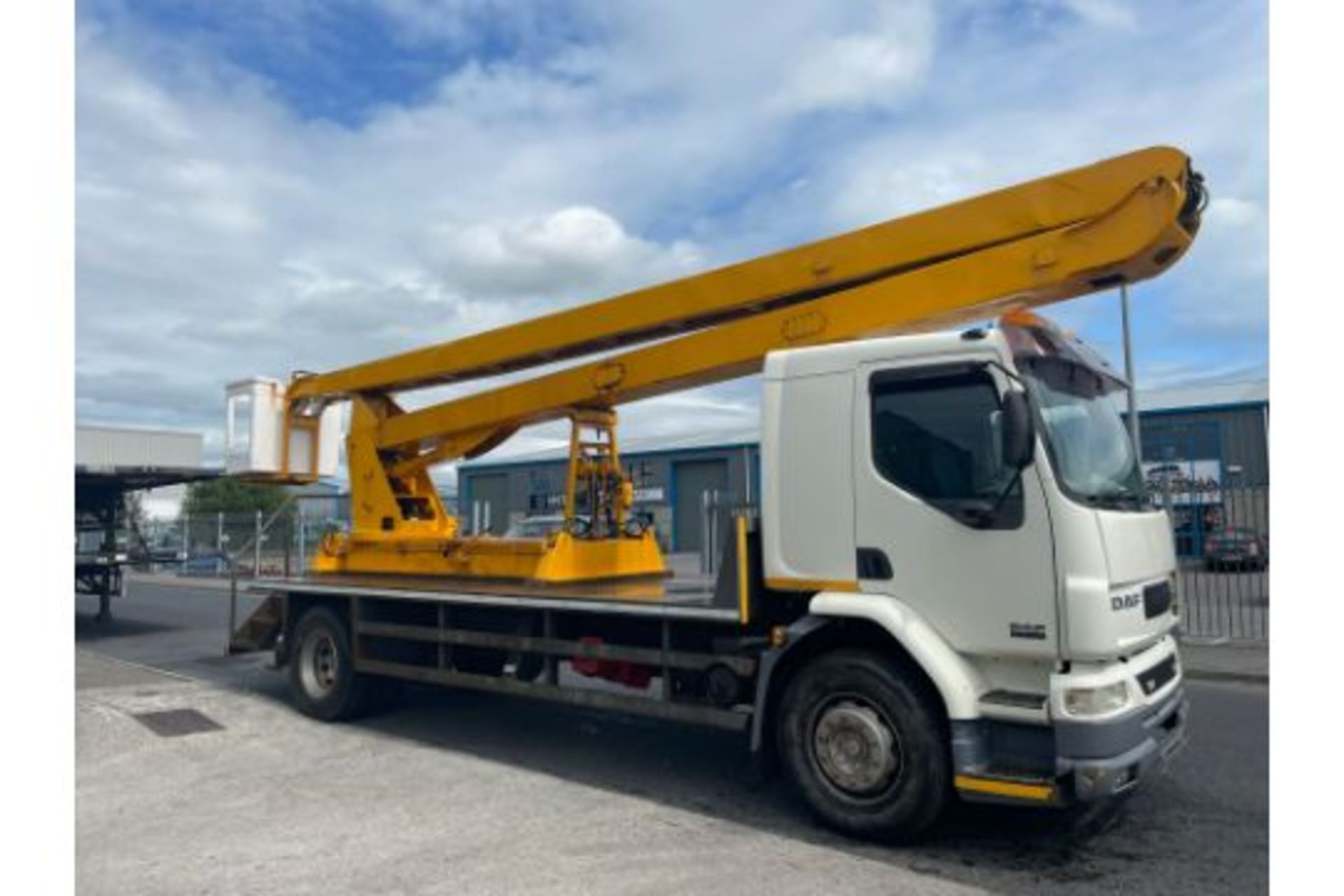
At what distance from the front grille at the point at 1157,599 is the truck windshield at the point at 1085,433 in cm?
45

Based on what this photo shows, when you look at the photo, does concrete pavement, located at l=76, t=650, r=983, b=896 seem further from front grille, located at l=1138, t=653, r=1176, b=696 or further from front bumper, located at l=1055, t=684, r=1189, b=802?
front grille, located at l=1138, t=653, r=1176, b=696

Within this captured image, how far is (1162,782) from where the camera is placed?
20.1 feet

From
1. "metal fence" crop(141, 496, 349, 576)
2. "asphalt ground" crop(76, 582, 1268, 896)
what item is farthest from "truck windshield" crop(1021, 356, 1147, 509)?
"metal fence" crop(141, 496, 349, 576)

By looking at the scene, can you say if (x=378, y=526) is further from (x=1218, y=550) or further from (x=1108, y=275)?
(x=1218, y=550)

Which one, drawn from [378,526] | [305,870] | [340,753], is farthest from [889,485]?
[378,526]

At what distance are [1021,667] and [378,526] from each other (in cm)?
643

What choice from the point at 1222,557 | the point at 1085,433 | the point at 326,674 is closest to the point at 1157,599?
the point at 1085,433

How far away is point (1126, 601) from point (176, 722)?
A: 25.1 feet

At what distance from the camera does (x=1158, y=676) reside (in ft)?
16.8

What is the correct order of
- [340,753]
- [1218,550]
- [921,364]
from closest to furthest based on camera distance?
[921,364]
[340,753]
[1218,550]

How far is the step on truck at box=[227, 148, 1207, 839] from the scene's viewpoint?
4738 mm

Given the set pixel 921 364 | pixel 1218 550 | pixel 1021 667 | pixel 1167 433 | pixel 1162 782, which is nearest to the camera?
pixel 1021 667

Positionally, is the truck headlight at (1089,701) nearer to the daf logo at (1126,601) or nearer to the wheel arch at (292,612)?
the daf logo at (1126,601)

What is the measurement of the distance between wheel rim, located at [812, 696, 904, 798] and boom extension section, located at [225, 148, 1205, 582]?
2.18m
